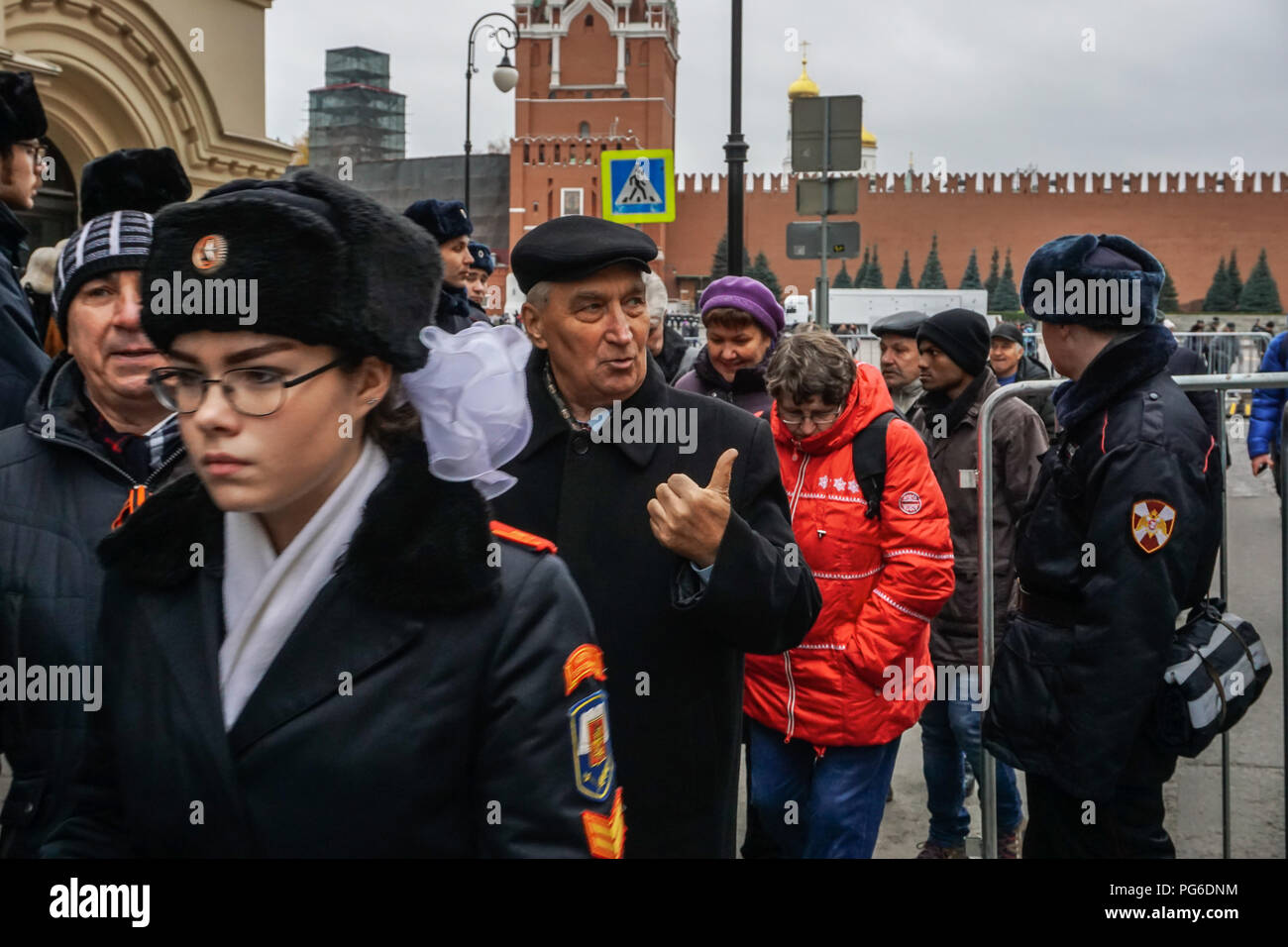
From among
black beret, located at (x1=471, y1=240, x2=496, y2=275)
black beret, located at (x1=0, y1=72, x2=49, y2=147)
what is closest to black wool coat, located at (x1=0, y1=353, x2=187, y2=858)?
black beret, located at (x1=0, y1=72, x2=49, y2=147)

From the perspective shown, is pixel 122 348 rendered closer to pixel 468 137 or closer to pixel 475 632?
pixel 475 632

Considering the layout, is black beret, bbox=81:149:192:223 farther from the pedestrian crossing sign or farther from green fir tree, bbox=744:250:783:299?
green fir tree, bbox=744:250:783:299

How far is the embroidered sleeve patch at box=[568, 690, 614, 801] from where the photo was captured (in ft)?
5.15

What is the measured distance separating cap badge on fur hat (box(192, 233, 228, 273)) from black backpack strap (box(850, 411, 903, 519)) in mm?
2321

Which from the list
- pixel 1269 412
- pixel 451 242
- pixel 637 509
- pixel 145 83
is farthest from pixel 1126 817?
pixel 145 83

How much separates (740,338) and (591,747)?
3043mm

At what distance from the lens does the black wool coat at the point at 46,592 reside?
216cm

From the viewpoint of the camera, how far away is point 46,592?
2195mm

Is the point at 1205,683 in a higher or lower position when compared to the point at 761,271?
lower

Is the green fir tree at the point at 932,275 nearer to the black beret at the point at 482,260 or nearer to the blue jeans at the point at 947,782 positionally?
the black beret at the point at 482,260

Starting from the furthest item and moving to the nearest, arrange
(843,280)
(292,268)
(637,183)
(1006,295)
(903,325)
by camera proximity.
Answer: (843,280), (1006,295), (637,183), (903,325), (292,268)

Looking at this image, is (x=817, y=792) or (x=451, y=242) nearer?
(x=817, y=792)

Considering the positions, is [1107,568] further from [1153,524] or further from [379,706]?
[379,706]
